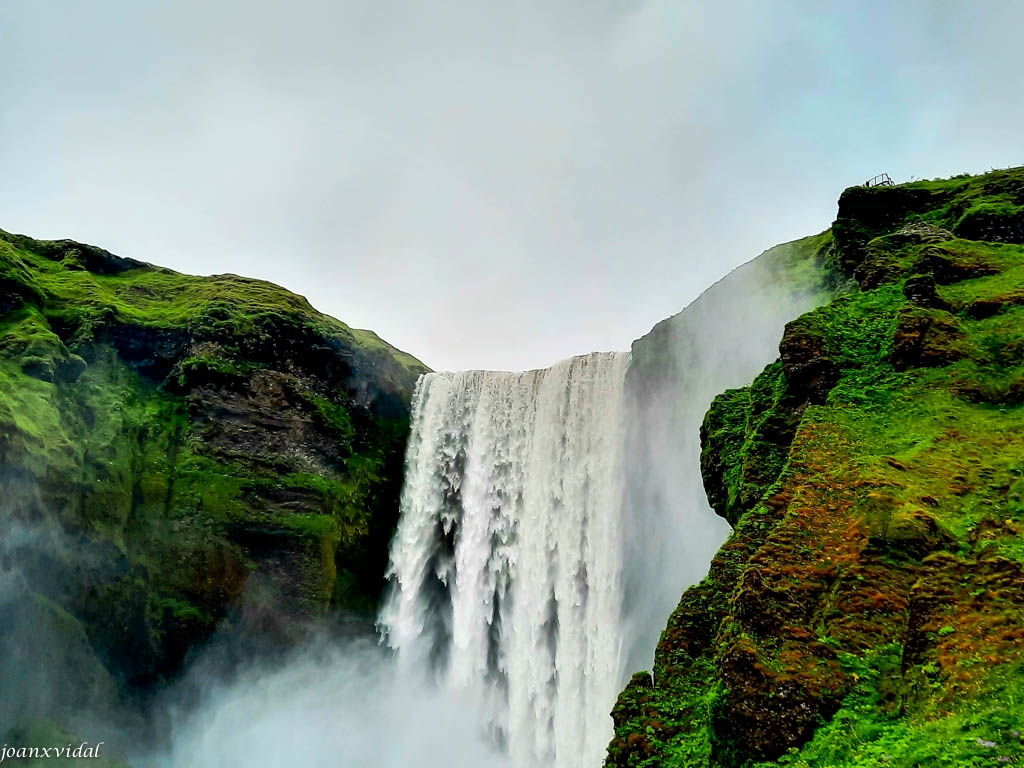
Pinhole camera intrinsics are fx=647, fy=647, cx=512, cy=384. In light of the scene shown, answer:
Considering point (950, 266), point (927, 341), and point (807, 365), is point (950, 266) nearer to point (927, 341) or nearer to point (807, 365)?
point (927, 341)

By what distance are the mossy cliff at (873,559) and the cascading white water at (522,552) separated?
48.7ft

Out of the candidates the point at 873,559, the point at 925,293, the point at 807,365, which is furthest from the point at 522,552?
the point at 873,559

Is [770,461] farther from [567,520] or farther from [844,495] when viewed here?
[567,520]

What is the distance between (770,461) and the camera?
1156 centimetres

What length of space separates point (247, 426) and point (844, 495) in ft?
98.1

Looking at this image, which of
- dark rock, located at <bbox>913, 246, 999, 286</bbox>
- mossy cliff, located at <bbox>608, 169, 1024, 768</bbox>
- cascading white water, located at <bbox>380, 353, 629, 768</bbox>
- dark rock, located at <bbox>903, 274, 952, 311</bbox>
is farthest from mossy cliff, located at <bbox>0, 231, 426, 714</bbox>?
dark rock, located at <bbox>913, 246, 999, 286</bbox>

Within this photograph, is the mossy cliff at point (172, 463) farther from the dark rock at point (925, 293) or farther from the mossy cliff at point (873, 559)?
the dark rock at point (925, 293)

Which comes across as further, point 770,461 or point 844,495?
point 770,461

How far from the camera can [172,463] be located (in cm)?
3047

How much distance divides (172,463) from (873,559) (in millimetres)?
30757

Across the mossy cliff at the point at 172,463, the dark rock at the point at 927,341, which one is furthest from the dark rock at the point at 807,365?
the mossy cliff at the point at 172,463

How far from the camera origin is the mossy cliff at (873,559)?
223 inches

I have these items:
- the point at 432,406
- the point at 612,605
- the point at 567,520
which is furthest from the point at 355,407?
the point at 612,605

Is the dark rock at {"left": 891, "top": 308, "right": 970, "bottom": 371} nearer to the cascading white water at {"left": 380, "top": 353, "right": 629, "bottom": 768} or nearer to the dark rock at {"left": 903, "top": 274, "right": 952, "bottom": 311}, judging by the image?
the dark rock at {"left": 903, "top": 274, "right": 952, "bottom": 311}
